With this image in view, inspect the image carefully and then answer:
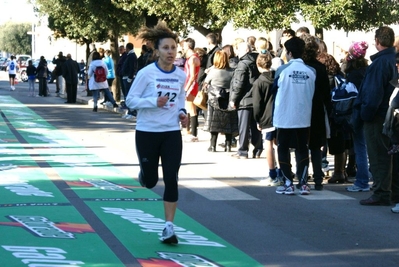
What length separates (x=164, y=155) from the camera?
812cm

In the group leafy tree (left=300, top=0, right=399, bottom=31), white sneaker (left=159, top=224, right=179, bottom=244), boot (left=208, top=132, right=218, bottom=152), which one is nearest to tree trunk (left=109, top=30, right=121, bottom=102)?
leafy tree (left=300, top=0, right=399, bottom=31)

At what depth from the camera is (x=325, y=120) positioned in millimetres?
11523

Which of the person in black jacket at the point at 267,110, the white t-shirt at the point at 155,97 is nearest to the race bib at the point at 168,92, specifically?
the white t-shirt at the point at 155,97

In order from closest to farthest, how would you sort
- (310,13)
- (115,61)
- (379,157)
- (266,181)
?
(379,157) → (266,181) → (310,13) → (115,61)

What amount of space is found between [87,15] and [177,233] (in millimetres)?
26077

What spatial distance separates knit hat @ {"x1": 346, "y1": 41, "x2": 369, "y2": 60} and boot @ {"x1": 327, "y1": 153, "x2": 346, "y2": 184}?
159 cm

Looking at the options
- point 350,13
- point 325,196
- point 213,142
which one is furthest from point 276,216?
point 350,13

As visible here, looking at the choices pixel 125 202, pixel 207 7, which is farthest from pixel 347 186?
pixel 207 7

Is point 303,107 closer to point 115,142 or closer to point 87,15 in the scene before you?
point 115,142

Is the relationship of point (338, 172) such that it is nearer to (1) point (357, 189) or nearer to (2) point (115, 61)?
(1) point (357, 189)

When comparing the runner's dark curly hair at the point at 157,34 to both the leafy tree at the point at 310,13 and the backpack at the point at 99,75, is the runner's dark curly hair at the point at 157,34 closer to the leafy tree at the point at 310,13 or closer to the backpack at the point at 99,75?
the leafy tree at the point at 310,13

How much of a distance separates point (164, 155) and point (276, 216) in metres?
2.21

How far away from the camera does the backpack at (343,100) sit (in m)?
11.9

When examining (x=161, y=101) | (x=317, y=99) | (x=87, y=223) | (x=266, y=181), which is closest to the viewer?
(x=161, y=101)
